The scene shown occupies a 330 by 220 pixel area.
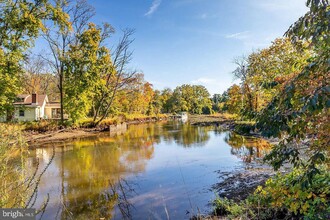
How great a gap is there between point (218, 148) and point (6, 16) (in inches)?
696

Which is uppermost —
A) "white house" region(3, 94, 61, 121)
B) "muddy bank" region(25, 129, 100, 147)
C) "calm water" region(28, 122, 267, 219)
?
"white house" region(3, 94, 61, 121)

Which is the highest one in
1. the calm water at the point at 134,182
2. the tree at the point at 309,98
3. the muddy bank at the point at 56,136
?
the tree at the point at 309,98

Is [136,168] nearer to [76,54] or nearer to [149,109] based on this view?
[76,54]

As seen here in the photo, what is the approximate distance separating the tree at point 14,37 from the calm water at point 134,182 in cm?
748

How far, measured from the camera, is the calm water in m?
5.55

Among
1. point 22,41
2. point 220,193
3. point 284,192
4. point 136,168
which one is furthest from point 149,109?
point 284,192

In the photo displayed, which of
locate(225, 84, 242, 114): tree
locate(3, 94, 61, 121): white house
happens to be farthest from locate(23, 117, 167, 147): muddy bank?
locate(225, 84, 242, 114): tree

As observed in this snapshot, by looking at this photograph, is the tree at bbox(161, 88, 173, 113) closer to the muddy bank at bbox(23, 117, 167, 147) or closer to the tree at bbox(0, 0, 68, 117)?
the muddy bank at bbox(23, 117, 167, 147)

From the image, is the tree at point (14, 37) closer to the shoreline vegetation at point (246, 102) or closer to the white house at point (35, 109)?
the shoreline vegetation at point (246, 102)

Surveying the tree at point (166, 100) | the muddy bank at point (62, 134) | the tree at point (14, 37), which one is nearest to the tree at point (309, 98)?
the muddy bank at point (62, 134)

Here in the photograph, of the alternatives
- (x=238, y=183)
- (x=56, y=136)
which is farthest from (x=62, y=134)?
(x=238, y=183)

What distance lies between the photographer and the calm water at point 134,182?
5.55 m

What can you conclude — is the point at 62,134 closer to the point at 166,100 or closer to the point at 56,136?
the point at 56,136

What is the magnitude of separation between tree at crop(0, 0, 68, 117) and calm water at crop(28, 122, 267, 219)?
7.48 m
